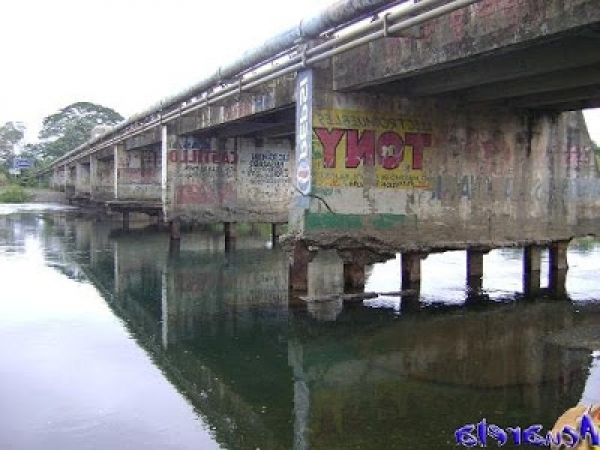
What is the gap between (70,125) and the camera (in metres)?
100

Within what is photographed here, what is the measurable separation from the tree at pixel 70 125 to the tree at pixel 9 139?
5.14 metres

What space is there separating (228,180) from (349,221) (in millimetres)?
14498

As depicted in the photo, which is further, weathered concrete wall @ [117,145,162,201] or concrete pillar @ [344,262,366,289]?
weathered concrete wall @ [117,145,162,201]

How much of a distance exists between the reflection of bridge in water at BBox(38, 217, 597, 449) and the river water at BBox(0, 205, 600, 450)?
0.12ft

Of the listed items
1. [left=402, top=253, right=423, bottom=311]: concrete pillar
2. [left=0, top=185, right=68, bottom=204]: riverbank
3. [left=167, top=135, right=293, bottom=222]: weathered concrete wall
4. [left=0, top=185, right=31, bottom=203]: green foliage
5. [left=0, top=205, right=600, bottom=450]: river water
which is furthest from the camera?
[left=0, top=185, right=68, bottom=204]: riverbank

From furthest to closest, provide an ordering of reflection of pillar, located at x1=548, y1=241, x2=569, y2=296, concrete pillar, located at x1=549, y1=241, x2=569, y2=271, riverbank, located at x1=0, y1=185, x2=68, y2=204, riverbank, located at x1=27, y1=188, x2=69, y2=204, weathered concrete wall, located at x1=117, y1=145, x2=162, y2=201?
riverbank, located at x1=27, y1=188, x2=69, y2=204
riverbank, located at x1=0, y1=185, x2=68, y2=204
weathered concrete wall, located at x1=117, y1=145, x2=162, y2=201
concrete pillar, located at x1=549, y1=241, x2=569, y2=271
reflection of pillar, located at x1=548, y1=241, x2=569, y2=296

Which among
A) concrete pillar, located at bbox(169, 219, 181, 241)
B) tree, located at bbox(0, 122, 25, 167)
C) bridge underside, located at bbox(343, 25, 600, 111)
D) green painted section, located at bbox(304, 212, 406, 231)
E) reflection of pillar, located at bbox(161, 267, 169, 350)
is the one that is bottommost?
reflection of pillar, located at bbox(161, 267, 169, 350)

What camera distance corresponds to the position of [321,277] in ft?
61.7

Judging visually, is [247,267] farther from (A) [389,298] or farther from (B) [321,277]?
(A) [389,298]

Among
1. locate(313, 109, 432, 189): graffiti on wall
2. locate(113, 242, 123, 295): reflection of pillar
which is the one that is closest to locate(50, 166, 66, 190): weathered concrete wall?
locate(113, 242, 123, 295): reflection of pillar

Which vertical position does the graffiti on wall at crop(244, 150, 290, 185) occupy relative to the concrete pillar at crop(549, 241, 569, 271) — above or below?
above

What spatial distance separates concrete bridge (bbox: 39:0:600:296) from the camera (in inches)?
439

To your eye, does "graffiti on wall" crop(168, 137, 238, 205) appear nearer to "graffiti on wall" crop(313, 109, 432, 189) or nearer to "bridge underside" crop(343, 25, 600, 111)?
"graffiti on wall" crop(313, 109, 432, 189)

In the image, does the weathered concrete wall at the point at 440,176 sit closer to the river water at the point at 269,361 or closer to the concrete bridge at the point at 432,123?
the concrete bridge at the point at 432,123
